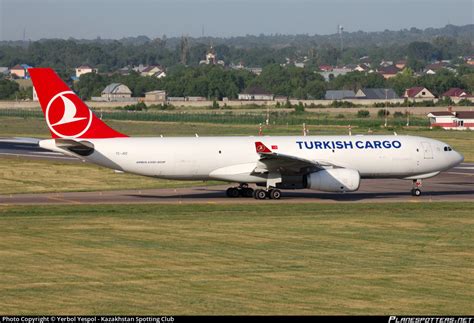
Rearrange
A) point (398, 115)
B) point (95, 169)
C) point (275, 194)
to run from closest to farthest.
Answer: point (275, 194)
point (95, 169)
point (398, 115)

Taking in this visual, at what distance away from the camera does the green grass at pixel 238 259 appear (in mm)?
29547

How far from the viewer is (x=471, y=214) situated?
2032 inches

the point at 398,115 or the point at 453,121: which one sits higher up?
the point at 453,121

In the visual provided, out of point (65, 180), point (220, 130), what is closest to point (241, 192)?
point (65, 180)

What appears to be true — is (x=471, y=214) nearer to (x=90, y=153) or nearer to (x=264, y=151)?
(x=264, y=151)

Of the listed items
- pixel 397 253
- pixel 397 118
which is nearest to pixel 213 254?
pixel 397 253

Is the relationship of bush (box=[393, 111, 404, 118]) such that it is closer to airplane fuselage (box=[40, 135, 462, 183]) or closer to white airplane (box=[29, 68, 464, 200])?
airplane fuselage (box=[40, 135, 462, 183])

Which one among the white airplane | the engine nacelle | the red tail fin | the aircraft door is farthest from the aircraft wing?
the red tail fin

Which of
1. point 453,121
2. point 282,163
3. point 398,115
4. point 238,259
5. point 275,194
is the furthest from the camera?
point 398,115

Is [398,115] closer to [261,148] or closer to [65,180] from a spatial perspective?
[65,180]

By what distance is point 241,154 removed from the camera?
5831 centimetres

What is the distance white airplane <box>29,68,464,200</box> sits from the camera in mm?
56938

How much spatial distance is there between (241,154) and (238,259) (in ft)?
69.1

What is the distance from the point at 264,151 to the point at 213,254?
1876 centimetres
